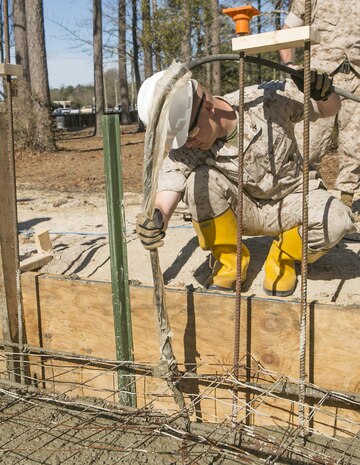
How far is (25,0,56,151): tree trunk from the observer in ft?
33.5

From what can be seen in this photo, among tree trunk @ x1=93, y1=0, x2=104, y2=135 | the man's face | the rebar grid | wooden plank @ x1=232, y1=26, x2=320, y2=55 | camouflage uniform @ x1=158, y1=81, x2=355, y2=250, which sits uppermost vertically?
tree trunk @ x1=93, y1=0, x2=104, y2=135

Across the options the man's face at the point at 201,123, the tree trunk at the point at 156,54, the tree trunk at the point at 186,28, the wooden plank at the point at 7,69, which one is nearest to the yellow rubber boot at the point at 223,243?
the man's face at the point at 201,123

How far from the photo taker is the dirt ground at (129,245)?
2557 millimetres

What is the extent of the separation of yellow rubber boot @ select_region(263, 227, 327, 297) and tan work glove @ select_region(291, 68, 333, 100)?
57 cm

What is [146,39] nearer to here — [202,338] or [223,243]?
[223,243]

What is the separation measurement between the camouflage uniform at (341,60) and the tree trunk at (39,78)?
7226 millimetres

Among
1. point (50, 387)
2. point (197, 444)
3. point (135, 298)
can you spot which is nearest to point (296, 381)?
point (197, 444)

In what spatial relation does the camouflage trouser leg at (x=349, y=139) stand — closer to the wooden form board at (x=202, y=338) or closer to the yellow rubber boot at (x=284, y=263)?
the yellow rubber boot at (x=284, y=263)

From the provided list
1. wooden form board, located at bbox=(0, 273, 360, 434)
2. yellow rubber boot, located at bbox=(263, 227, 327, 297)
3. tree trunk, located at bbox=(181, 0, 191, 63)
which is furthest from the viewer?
tree trunk, located at bbox=(181, 0, 191, 63)

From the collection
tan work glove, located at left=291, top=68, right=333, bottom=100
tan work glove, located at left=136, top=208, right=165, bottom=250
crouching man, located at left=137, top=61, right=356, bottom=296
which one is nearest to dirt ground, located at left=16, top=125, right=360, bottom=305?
crouching man, located at left=137, top=61, right=356, bottom=296

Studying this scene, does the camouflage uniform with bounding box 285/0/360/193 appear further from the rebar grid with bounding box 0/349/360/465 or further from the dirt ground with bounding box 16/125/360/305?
the rebar grid with bounding box 0/349/360/465

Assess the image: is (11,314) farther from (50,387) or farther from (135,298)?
(135,298)

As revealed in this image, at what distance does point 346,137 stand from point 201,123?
1.96 m

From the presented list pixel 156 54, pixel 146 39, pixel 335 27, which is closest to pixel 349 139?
pixel 335 27
